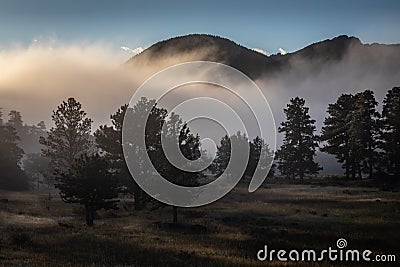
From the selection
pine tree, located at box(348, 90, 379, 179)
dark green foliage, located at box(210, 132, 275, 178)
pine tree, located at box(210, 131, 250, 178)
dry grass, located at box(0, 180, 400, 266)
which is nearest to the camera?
dry grass, located at box(0, 180, 400, 266)

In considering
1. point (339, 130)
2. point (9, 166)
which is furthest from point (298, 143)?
point (9, 166)

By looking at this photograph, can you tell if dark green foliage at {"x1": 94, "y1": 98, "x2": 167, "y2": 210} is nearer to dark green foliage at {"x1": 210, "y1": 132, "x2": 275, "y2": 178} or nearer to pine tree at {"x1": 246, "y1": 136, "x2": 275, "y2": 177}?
dark green foliage at {"x1": 210, "y1": 132, "x2": 275, "y2": 178}

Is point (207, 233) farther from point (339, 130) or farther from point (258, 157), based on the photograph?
point (258, 157)

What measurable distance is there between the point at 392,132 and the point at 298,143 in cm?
1647

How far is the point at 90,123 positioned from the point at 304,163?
35.2 meters

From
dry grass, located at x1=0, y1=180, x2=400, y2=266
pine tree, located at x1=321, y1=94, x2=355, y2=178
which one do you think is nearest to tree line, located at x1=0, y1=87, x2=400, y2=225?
pine tree, located at x1=321, y1=94, x2=355, y2=178

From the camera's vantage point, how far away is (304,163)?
60.6m

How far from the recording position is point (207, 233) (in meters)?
24.1

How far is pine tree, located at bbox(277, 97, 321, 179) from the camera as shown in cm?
6056

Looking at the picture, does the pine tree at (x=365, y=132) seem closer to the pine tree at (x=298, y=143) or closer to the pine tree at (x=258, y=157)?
the pine tree at (x=298, y=143)

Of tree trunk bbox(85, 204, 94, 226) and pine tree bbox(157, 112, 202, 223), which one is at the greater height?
pine tree bbox(157, 112, 202, 223)

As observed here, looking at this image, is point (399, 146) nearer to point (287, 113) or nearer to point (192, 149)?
point (287, 113)

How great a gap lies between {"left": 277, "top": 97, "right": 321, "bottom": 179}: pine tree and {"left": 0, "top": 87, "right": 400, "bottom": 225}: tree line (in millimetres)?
162

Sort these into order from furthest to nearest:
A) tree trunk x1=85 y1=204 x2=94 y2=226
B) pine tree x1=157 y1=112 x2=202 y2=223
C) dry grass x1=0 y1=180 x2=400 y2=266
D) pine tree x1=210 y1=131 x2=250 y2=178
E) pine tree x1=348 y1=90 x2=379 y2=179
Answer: pine tree x1=210 y1=131 x2=250 y2=178 → pine tree x1=348 y1=90 x2=379 y2=179 → pine tree x1=157 y1=112 x2=202 y2=223 → tree trunk x1=85 y1=204 x2=94 y2=226 → dry grass x1=0 y1=180 x2=400 y2=266
